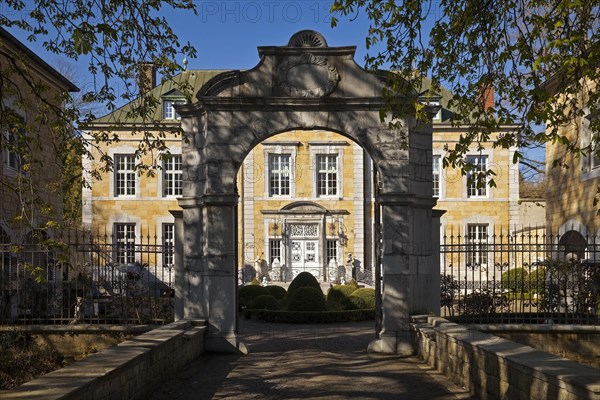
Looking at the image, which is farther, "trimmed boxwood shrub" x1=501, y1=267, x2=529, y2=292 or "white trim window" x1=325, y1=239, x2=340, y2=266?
"white trim window" x1=325, y1=239, x2=340, y2=266

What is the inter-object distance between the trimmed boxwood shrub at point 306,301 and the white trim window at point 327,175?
50.9 feet

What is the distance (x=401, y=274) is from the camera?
1122 cm

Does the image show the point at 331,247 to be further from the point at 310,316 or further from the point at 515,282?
the point at 515,282

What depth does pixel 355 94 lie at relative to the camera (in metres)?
11.4

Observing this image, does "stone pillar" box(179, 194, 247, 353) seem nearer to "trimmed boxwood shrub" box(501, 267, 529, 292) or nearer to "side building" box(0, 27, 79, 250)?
"side building" box(0, 27, 79, 250)

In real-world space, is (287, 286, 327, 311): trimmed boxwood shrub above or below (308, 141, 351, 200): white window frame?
below

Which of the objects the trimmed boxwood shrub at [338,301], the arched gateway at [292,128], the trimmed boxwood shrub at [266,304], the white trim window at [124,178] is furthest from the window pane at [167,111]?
the arched gateway at [292,128]

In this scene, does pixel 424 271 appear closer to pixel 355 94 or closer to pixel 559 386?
pixel 355 94

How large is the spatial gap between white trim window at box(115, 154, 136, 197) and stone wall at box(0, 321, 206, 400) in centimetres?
2385

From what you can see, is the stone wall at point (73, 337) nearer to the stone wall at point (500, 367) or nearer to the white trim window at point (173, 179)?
the stone wall at point (500, 367)

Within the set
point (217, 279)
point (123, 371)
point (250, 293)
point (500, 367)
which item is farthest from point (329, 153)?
point (123, 371)

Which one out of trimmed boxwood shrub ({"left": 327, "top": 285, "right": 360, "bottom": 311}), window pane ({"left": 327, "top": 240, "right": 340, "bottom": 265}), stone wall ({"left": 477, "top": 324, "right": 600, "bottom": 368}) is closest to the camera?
stone wall ({"left": 477, "top": 324, "right": 600, "bottom": 368})

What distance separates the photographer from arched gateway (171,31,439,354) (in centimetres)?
1126

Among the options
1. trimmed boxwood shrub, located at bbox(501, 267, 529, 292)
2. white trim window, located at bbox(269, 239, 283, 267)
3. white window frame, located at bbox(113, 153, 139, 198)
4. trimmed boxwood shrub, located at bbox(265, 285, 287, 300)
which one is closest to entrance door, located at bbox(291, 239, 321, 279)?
Result: white trim window, located at bbox(269, 239, 283, 267)
